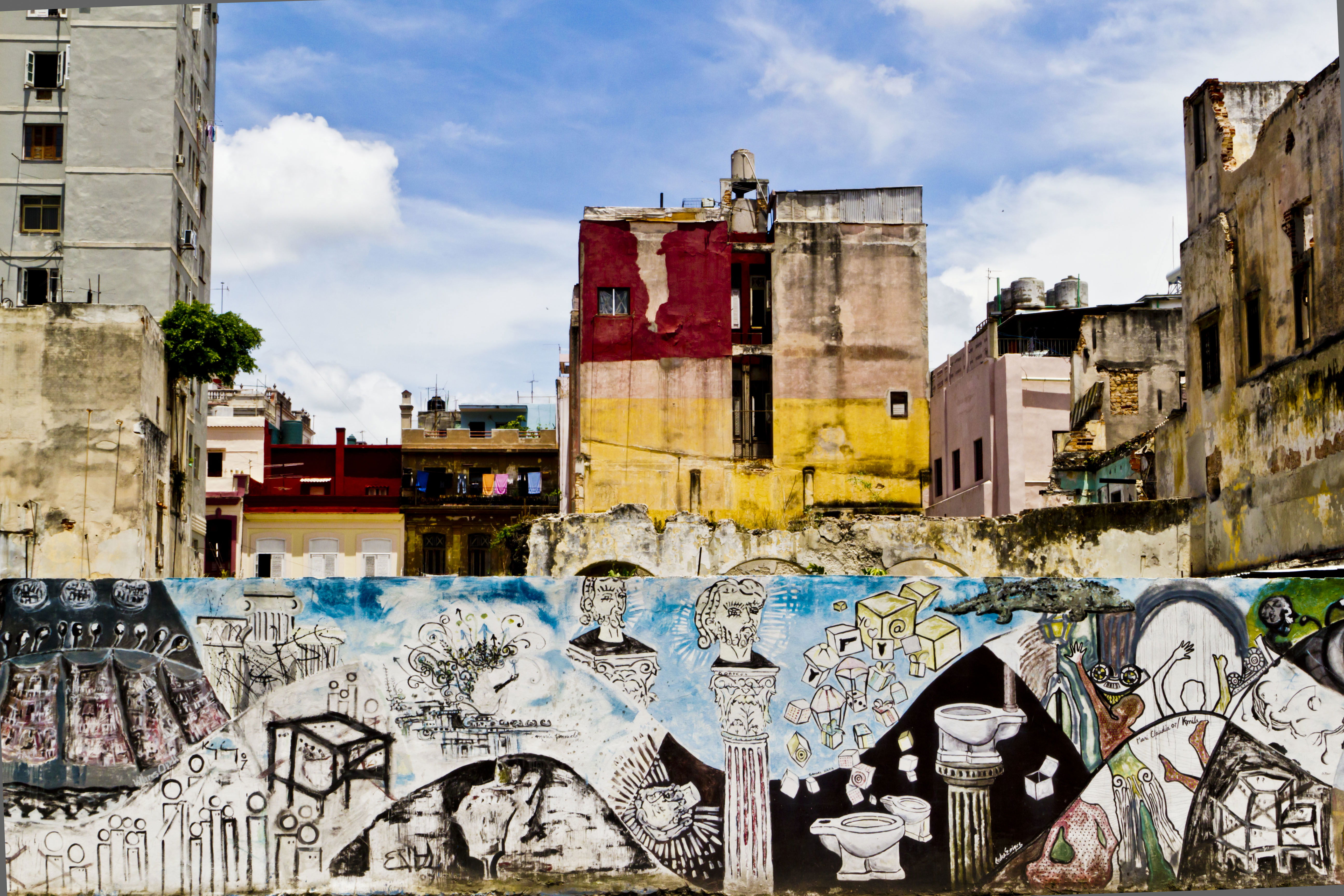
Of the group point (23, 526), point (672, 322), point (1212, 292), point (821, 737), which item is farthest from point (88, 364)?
point (821, 737)

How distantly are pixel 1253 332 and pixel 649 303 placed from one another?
22.4 meters

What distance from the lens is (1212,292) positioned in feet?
75.7

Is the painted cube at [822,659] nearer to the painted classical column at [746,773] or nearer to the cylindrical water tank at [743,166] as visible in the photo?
the painted classical column at [746,773]

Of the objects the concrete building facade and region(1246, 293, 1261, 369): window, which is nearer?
region(1246, 293, 1261, 369): window

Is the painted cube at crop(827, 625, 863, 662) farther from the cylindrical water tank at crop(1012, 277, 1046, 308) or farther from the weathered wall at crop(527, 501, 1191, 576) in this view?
the cylindrical water tank at crop(1012, 277, 1046, 308)

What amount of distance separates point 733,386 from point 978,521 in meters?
14.5

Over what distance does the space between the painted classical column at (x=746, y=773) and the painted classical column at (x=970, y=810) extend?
56.7 inches

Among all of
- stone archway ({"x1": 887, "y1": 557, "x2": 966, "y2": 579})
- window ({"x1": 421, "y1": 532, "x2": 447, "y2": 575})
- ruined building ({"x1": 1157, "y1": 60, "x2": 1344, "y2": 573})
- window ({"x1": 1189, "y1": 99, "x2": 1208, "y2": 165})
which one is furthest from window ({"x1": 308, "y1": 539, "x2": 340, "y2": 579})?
window ({"x1": 1189, "y1": 99, "x2": 1208, "y2": 165})

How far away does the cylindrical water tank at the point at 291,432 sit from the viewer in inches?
2726

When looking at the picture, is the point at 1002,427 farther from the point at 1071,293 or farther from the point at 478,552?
the point at 478,552

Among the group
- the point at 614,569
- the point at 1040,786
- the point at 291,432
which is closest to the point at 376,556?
the point at 291,432

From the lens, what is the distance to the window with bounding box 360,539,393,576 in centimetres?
5778

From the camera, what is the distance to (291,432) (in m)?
69.9

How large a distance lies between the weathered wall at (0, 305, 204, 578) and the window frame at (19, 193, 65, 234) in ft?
37.7
